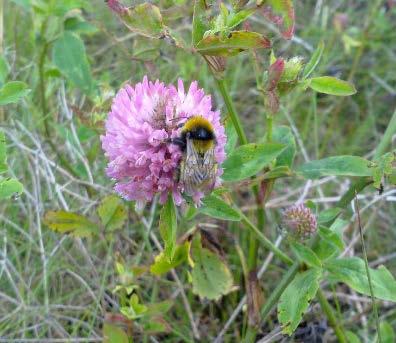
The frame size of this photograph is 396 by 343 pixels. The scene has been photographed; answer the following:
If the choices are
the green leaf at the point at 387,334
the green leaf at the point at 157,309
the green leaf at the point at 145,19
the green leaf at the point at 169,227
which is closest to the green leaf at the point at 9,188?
the green leaf at the point at 169,227

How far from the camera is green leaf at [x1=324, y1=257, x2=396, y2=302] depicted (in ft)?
5.44

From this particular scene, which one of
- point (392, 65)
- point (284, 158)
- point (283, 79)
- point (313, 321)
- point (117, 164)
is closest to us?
point (117, 164)

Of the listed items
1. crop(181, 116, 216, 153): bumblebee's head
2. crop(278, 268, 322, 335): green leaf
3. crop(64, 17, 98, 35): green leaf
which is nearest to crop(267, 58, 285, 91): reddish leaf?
crop(181, 116, 216, 153): bumblebee's head

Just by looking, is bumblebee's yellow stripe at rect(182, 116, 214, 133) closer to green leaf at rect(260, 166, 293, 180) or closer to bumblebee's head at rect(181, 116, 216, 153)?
bumblebee's head at rect(181, 116, 216, 153)

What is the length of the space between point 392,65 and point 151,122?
84.7 inches

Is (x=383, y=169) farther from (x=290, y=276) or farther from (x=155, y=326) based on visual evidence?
(x=155, y=326)

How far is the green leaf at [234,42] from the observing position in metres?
1.38

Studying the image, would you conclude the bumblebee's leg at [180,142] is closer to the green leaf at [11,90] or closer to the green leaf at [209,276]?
the green leaf at [11,90]

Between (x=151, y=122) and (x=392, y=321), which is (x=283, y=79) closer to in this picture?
(x=151, y=122)

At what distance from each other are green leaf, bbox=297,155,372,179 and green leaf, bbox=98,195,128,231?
1.97ft

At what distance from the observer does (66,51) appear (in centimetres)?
226

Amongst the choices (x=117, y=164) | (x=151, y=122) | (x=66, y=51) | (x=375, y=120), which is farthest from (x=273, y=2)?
(x=375, y=120)

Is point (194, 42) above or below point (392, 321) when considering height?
above

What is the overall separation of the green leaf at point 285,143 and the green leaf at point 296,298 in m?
0.30
